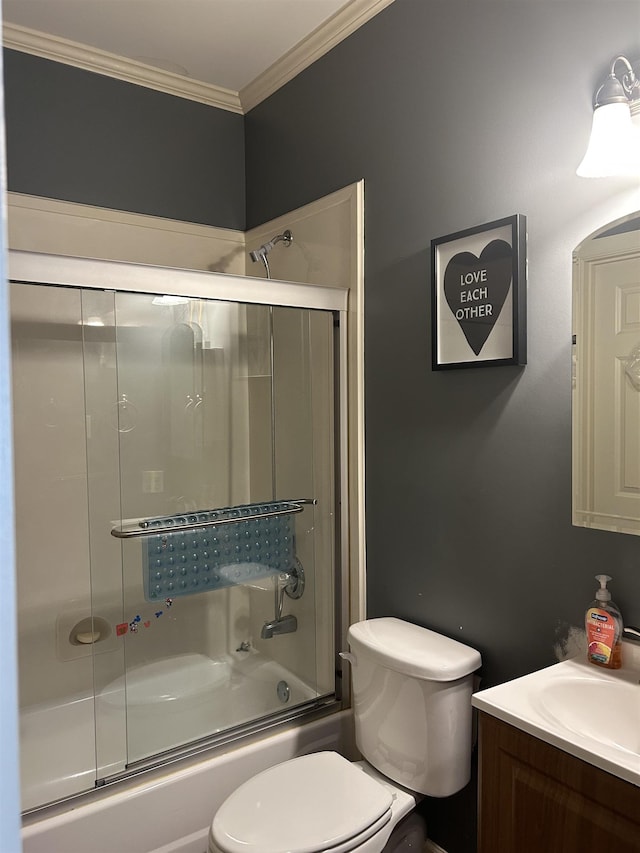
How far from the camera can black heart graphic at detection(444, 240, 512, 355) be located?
5.83 ft

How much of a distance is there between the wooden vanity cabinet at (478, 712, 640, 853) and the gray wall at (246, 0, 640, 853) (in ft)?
1.39

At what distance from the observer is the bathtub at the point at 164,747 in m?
1.85

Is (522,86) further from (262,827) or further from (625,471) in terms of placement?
(262,827)

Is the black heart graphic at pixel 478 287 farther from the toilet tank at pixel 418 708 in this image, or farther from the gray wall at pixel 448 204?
the toilet tank at pixel 418 708

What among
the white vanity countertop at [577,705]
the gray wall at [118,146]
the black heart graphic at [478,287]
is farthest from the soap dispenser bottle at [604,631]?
the gray wall at [118,146]

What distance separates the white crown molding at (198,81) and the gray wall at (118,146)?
0.03 meters

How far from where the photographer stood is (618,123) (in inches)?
57.6

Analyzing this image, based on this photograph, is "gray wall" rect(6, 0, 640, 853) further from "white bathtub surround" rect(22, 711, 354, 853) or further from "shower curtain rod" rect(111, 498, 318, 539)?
"white bathtub surround" rect(22, 711, 354, 853)

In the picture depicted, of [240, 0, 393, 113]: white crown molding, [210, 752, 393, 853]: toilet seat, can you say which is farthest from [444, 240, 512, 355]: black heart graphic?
[210, 752, 393, 853]: toilet seat

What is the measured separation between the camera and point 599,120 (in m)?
1.48

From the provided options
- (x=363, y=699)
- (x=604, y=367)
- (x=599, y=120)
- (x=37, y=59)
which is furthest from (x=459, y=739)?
(x=37, y=59)

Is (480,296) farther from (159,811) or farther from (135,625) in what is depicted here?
(159,811)

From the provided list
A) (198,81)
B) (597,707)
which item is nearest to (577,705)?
(597,707)

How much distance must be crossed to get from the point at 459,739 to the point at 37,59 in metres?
2.76
